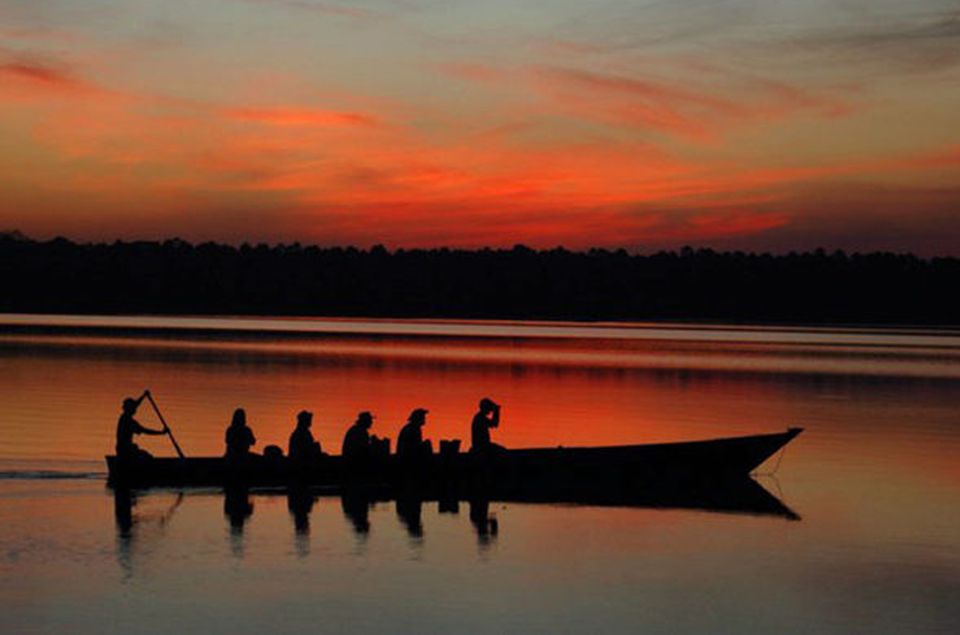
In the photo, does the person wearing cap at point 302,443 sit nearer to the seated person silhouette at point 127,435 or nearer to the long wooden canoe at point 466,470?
the long wooden canoe at point 466,470

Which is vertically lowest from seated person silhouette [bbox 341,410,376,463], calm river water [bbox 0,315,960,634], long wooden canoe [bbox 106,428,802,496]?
calm river water [bbox 0,315,960,634]

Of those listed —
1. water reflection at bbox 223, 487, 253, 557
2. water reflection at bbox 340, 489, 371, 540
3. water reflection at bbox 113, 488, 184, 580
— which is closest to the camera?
water reflection at bbox 113, 488, 184, 580

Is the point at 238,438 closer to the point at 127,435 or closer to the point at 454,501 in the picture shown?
the point at 127,435

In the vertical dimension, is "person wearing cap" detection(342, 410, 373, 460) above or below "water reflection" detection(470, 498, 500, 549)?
above

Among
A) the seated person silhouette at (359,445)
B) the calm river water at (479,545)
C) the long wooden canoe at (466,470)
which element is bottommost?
the calm river water at (479,545)

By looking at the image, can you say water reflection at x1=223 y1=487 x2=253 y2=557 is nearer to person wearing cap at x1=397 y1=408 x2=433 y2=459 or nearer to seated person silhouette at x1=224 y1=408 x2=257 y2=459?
seated person silhouette at x1=224 y1=408 x2=257 y2=459

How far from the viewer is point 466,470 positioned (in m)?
27.2

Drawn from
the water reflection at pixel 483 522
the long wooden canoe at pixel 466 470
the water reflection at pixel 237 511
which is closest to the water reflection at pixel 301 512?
the long wooden canoe at pixel 466 470

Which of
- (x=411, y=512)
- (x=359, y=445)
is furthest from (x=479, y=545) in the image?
(x=359, y=445)

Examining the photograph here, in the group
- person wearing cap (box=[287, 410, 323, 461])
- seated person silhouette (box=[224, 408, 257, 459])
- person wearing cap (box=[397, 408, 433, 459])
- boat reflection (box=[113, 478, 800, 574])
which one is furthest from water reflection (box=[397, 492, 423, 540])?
seated person silhouette (box=[224, 408, 257, 459])

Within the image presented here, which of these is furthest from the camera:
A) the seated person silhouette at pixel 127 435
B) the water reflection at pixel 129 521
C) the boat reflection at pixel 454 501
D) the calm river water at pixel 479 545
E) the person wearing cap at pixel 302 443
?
the person wearing cap at pixel 302 443

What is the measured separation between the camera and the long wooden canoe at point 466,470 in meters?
26.5

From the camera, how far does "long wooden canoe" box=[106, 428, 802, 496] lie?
26.5 m

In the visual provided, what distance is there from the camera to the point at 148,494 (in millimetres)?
25641
